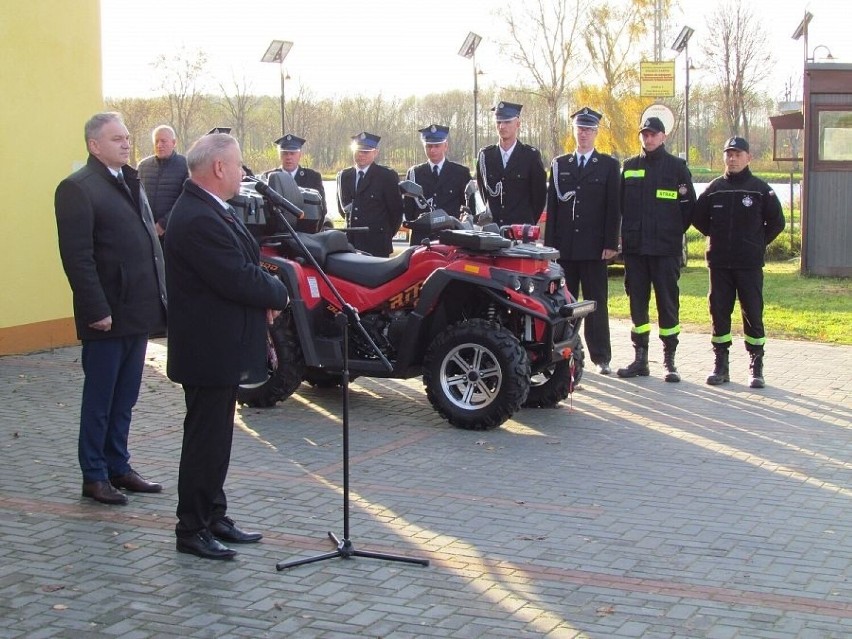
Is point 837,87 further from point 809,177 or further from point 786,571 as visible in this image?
point 786,571

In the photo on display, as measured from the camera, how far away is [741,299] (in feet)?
33.7

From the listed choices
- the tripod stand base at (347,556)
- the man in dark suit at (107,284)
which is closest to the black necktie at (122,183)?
the man in dark suit at (107,284)

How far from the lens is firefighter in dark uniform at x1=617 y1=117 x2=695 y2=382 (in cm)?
1038

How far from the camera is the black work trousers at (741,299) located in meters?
10.1

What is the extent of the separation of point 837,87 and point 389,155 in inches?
1037

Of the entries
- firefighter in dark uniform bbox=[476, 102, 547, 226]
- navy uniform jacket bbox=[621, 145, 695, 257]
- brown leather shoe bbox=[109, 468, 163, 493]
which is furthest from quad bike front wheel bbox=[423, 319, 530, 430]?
navy uniform jacket bbox=[621, 145, 695, 257]

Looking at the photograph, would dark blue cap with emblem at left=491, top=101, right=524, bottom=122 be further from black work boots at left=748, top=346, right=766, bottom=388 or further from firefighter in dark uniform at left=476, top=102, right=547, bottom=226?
black work boots at left=748, top=346, right=766, bottom=388

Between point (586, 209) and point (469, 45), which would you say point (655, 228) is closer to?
point (586, 209)

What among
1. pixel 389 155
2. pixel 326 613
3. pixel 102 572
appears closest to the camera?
pixel 326 613

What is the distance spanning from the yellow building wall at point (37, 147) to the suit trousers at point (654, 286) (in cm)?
580

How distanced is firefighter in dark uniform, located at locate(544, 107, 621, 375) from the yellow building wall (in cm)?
515

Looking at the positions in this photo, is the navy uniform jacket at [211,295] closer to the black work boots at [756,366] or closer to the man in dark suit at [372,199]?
the black work boots at [756,366]

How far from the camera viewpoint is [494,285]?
8.30m

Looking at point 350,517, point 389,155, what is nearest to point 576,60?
point 389,155
